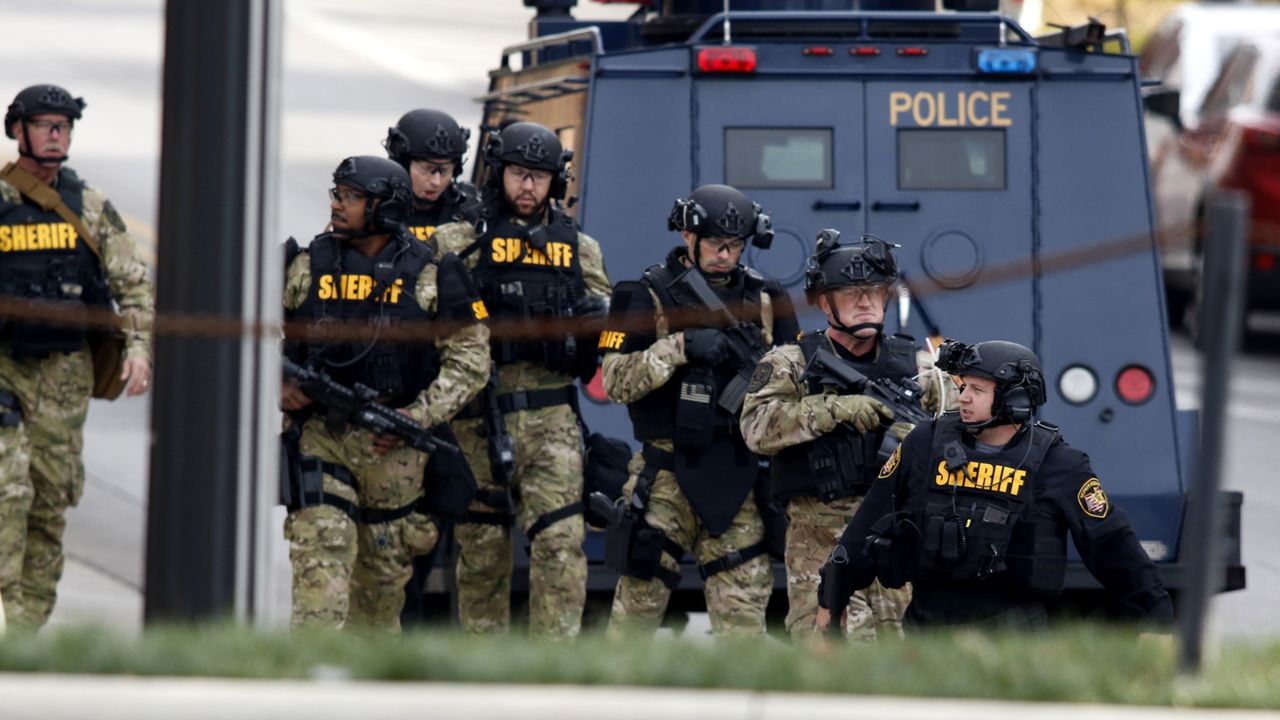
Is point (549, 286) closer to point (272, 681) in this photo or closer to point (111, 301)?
point (111, 301)

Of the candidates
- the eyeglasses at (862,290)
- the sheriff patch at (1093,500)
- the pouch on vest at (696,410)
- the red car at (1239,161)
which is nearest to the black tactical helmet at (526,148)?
the pouch on vest at (696,410)

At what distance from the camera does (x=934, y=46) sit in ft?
29.5

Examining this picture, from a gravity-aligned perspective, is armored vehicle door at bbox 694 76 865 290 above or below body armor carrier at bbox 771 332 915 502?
above

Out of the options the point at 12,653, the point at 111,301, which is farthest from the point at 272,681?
the point at 111,301

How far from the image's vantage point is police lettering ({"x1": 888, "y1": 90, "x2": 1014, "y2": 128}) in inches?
353

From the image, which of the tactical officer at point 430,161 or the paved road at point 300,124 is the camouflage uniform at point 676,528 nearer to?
the tactical officer at point 430,161

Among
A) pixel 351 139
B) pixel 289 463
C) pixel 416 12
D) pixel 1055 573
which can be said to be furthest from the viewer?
pixel 416 12

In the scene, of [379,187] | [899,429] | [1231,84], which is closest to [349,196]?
[379,187]

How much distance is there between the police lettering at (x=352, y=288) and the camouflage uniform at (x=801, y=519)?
1305 millimetres

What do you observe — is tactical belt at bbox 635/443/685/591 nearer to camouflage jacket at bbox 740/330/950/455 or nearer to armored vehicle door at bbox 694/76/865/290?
camouflage jacket at bbox 740/330/950/455

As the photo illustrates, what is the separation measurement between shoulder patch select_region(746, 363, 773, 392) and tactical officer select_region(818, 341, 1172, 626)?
2.42 ft

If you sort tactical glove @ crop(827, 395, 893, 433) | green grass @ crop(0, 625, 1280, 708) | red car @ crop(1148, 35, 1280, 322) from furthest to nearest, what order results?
red car @ crop(1148, 35, 1280, 322) → tactical glove @ crop(827, 395, 893, 433) → green grass @ crop(0, 625, 1280, 708)

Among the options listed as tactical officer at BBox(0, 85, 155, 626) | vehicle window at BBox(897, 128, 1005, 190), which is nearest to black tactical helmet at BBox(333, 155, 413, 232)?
tactical officer at BBox(0, 85, 155, 626)

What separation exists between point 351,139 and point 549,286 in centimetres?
2079
